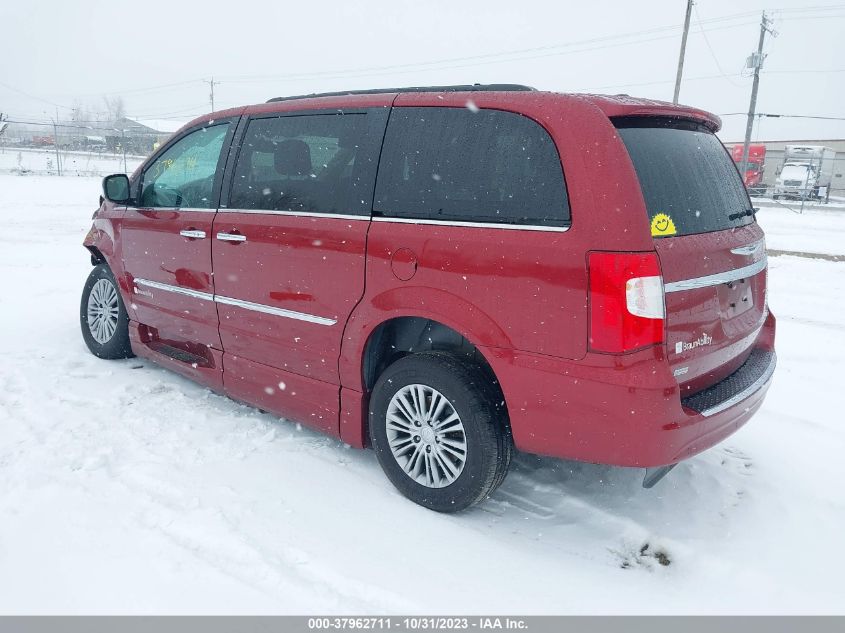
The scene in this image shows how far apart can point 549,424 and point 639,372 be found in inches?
17.3

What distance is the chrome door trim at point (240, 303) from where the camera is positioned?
335 cm

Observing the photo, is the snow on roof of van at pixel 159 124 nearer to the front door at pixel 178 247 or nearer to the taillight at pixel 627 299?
the front door at pixel 178 247

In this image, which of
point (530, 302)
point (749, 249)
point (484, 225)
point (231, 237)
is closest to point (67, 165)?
point (231, 237)

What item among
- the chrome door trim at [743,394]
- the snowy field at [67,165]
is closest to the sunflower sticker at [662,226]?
the chrome door trim at [743,394]

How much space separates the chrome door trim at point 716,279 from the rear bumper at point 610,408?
27cm

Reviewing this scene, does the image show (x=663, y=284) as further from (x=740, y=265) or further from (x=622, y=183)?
(x=740, y=265)

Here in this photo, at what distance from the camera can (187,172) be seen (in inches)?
166

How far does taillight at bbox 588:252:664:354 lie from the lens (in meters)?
2.39

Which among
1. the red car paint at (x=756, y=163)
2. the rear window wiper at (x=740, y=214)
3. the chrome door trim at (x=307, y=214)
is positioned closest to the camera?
the rear window wiper at (x=740, y=214)

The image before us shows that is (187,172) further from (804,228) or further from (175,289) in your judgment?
(804,228)

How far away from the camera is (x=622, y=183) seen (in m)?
2.47

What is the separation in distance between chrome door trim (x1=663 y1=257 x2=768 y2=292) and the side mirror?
12.5ft

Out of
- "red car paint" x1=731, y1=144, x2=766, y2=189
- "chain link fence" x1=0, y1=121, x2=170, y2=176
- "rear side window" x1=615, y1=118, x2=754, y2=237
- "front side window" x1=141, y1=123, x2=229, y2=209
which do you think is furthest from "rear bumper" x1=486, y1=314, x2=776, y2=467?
"red car paint" x1=731, y1=144, x2=766, y2=189

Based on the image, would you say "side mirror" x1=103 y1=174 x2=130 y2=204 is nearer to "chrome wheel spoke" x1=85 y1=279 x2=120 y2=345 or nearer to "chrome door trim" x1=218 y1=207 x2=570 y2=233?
"chrome wheel spoke" x1=85 y1=279 x2=120 y2=345
